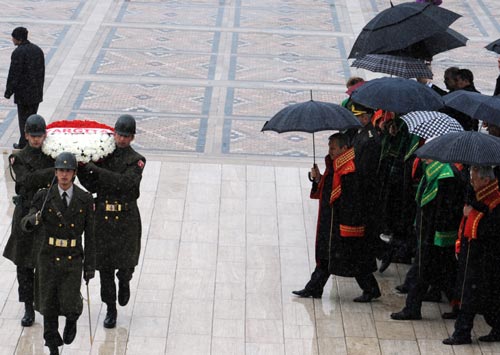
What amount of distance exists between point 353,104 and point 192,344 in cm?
294

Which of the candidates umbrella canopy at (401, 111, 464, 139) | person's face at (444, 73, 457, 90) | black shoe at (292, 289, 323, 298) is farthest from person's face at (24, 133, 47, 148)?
person's face at (444, 73, 457, 90)

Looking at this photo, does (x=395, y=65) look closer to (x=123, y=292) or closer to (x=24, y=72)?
(x=123, y=292)

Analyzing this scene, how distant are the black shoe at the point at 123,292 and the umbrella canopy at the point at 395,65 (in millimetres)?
3672

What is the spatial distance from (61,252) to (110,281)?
0.89m

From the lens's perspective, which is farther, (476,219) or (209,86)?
(209,86)

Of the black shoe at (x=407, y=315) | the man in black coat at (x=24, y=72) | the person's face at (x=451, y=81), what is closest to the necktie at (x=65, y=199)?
the black shoe at (x=407, y=315)

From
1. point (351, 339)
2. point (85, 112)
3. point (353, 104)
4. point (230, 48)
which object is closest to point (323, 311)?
point (351, 339)

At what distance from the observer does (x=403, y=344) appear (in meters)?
8.75

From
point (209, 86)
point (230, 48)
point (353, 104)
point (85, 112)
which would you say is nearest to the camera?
point (353, 104)

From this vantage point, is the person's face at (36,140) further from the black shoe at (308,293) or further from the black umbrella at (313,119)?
the black shoe at (308,293)

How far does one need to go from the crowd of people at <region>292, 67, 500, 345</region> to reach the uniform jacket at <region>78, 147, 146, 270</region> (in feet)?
5.34

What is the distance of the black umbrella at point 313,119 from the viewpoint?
8734 millimetres

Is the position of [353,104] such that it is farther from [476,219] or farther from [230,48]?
[230,48]

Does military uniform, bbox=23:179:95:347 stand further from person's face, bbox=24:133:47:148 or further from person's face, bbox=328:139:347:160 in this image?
person's face, bbox=328:139:347:160
